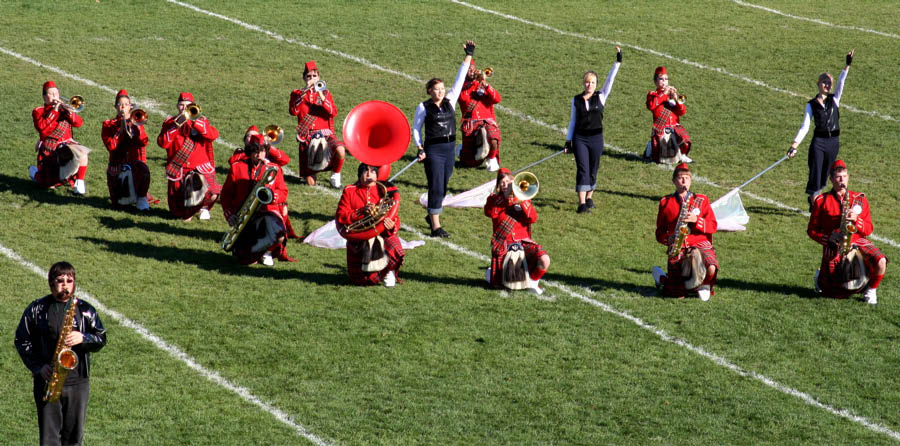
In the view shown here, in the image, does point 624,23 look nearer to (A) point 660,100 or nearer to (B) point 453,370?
(A) point 660,100

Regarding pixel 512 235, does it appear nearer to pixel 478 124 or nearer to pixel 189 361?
pixel 189 361

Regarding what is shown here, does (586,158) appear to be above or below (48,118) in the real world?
above

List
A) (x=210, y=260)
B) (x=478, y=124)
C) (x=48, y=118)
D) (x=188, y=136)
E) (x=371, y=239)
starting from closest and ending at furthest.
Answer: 1. (x=371, y=239)
2. (x=210, y=260)
3. (x=188, y=136)
4. (x=48, y=118)
5. (x=478, y=124)

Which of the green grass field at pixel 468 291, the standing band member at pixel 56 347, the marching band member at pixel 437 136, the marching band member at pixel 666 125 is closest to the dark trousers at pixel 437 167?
the marching band member at pixel 437 136

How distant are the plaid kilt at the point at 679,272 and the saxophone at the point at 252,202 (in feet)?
13.9

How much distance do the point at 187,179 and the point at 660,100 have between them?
7315mm

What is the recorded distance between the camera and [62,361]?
7609mm

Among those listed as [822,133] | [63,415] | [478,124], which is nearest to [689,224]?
[822,133]

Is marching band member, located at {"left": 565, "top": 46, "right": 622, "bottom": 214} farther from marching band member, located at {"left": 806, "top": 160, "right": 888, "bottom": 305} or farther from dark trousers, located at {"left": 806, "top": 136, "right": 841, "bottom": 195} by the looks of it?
marching band member, located at {"left": 806, "top": 160, "right": 888, "bottom": 305}

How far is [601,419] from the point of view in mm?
9422

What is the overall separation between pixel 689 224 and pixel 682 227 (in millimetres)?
188

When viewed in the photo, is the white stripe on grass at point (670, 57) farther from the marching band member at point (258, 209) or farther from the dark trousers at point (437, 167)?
the marching band member at point (258, 209)

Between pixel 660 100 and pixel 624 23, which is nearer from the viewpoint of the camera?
pixel 660 100

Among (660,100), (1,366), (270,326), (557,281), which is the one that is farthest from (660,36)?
(1,366)
